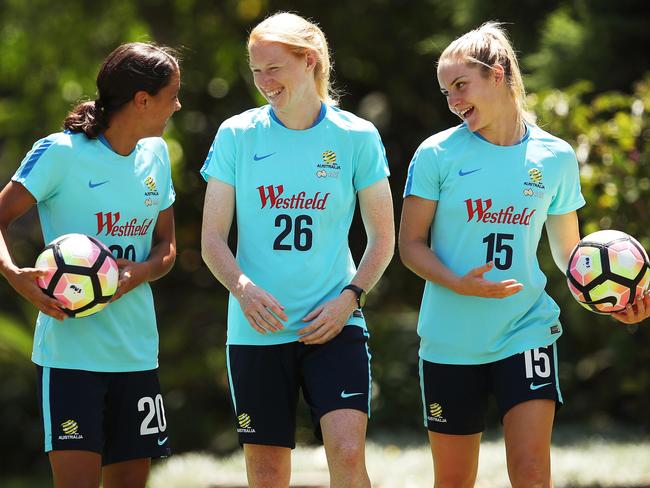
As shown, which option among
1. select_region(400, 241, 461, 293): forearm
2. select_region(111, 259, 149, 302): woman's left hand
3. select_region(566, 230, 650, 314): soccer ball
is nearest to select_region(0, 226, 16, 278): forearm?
select_region(111, 259, 149, 302): woman's left hand

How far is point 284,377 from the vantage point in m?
4.92

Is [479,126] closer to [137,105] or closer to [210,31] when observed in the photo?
[137,105]

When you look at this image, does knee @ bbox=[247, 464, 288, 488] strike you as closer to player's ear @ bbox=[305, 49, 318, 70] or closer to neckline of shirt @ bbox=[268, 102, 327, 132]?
neckline of shirt @ bbox=[268, 102, 327, 132]

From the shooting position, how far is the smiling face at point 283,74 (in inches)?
191

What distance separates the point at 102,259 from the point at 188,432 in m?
8.44

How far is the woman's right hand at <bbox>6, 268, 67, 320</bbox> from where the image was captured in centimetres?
464

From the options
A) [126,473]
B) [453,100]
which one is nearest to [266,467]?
[126,473]

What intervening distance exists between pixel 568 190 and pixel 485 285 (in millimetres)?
721

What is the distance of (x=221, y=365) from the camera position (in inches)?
505

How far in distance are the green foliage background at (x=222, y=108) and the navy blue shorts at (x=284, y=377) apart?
18.9 ft

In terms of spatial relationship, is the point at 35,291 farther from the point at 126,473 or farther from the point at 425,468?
the point at 425,468

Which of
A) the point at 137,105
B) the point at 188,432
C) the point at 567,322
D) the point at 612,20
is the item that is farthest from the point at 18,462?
the point at 137,105

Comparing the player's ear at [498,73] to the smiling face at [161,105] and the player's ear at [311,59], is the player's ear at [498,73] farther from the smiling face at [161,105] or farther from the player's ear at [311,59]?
the smiling face at [161,105]

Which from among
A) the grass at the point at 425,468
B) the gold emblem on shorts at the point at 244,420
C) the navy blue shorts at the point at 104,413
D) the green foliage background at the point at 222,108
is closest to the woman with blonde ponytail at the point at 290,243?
the gold emblem on shorts at the point at 244,420
